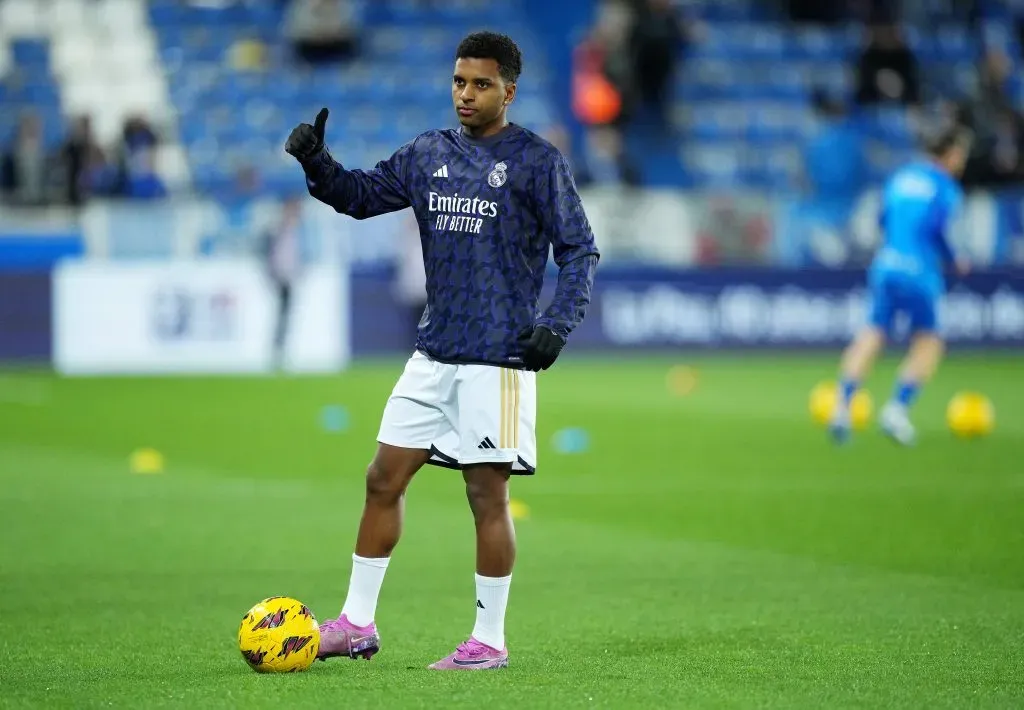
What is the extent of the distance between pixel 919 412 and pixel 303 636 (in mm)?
12045

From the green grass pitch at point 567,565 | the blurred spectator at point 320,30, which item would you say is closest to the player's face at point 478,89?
the green grass pitch at point 567,565

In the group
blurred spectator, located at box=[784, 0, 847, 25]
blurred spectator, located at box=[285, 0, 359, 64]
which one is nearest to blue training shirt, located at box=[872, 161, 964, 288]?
blurred spectator, located at box=[285, 0, 359, 64]

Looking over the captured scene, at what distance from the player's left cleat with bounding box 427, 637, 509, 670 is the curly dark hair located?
1952 mm

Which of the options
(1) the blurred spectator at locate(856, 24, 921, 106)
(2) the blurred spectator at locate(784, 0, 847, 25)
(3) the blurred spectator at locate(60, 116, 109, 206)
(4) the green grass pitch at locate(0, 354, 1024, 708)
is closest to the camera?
(4) the green grass pitch at locate(0, 354, 1024, 708)

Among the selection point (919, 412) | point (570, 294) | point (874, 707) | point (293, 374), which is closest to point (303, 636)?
point (570, 294)

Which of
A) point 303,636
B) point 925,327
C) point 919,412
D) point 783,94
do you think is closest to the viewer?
point 303,636

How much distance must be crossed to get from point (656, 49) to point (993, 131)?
203 inches

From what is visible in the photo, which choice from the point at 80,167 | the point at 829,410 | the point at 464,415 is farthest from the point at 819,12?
the point at 464,415

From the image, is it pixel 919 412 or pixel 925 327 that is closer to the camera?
pixel 925 327

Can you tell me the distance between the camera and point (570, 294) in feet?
19.9

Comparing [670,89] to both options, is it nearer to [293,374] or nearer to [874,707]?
[293,374]

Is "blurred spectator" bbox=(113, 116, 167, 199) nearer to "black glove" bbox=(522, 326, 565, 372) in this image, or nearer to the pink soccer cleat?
the pink soccer cleat

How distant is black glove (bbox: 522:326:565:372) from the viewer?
593 cm

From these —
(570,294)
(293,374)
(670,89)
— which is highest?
(670,89)
